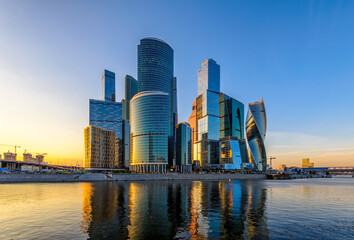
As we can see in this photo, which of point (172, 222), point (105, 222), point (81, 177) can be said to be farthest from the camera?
point (81, 177)

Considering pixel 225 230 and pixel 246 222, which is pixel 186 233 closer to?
pixel 225 230

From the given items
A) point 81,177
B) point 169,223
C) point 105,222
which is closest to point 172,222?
point 169,223

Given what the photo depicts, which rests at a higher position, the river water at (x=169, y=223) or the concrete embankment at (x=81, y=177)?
the river water at (x=169, y=223)

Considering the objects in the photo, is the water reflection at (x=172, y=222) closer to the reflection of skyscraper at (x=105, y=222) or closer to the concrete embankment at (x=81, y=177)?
the reflection of skyscraper at (x=105, y=222)

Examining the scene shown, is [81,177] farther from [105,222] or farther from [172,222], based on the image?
[172,222]

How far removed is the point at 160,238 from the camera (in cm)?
2597

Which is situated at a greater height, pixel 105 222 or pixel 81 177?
pixel 105 222

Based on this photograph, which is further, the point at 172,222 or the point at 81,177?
the point at 81,177

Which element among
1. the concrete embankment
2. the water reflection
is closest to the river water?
the water reflection

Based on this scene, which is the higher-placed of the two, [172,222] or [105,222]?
[105,222]

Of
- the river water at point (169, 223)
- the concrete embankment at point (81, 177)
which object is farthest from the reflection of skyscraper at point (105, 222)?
the concrete embankment at point (81, 177)

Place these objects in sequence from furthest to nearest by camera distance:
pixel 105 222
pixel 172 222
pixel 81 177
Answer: pixel 81 177
pixel 172 222
pixel 105 222

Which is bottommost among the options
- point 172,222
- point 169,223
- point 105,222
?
point 172,222

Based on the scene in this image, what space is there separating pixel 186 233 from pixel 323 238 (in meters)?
17.5
